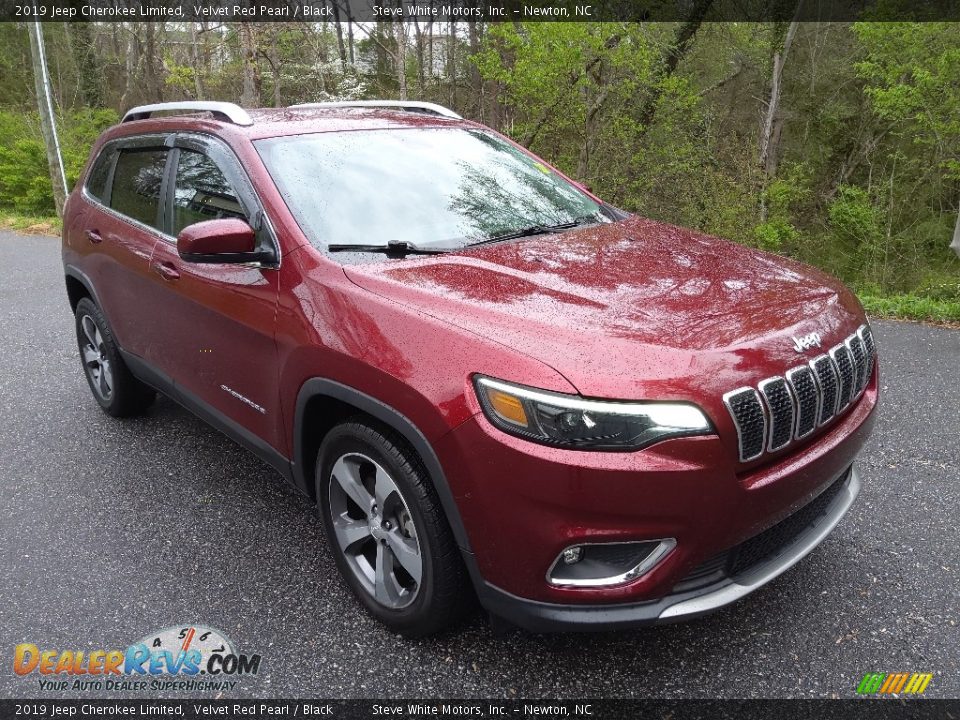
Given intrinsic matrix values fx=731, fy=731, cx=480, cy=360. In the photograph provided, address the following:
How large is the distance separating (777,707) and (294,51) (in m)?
24.0

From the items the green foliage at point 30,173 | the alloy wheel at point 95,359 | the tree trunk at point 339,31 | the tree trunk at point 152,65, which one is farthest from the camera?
the tree trunk at point 152,65

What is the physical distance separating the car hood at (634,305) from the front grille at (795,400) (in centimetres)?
4

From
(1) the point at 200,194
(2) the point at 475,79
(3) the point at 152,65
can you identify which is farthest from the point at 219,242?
(3) the point at 152,65

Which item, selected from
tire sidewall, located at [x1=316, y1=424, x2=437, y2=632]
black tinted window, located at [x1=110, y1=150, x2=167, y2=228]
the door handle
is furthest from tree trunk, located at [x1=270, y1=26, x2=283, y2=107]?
tire sidewall, located at [x1=316, y1=424, x2=437, y2=632]

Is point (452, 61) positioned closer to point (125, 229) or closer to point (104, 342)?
point (104, 342)

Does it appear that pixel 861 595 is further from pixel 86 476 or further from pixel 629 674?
pixel 86 476

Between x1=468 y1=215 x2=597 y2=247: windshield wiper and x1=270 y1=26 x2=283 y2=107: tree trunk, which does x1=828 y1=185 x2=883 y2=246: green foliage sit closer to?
x1=270 y1=26 x2=283 y2=107: tree trunk

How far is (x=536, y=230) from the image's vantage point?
3.16 meters

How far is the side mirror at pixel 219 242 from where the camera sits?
2.69m

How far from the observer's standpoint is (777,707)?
2.25 metres

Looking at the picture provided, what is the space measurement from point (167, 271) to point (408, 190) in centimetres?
125

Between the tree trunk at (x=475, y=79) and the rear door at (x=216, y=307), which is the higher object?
the tree trunk at (x=475, y=79)

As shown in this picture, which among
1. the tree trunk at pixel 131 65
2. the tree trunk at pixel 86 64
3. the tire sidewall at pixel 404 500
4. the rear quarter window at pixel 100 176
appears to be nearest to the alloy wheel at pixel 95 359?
the rear quarter window at pixel 100 176

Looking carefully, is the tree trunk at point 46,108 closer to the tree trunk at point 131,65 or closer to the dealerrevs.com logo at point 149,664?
the tree trunk at point 131,65
